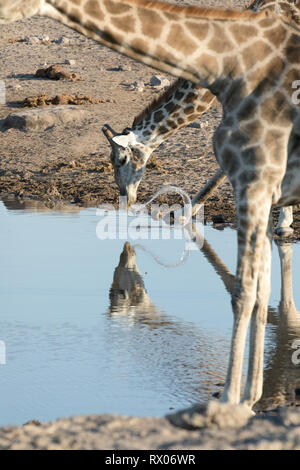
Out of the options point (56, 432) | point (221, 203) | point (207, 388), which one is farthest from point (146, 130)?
point (56, 432)

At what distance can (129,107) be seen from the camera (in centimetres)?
1889

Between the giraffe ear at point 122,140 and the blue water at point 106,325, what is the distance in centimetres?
142

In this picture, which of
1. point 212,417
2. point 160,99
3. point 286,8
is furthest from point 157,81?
point 212,417

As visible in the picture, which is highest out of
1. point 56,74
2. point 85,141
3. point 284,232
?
point 56,74

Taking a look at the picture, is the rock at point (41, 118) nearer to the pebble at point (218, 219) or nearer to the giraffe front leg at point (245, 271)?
the pebble at point (218, 219)

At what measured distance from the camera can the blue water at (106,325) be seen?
6.12 m

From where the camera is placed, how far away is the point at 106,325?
776cm

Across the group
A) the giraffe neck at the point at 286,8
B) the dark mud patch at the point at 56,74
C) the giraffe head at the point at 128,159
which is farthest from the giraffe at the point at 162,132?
the dark mud patch at the point at 56,74

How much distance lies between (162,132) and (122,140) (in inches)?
23.4

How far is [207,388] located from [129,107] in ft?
43.6

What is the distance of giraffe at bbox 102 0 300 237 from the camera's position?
36.5 feet

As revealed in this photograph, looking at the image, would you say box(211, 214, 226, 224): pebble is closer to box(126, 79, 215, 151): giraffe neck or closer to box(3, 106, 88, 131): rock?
box(126, 79, 215, 151): giraffe neck

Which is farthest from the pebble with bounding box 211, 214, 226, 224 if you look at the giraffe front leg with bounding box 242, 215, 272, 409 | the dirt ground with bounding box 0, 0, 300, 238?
the giraffe front leg with bounding box 242, 215, 272, 409

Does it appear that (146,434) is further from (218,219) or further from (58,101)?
(58,101)
